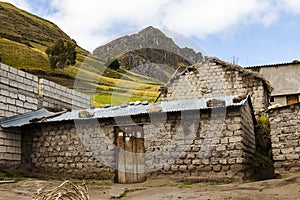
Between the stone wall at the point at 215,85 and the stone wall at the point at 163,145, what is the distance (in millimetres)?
4635

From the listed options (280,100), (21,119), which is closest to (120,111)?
(21,119)

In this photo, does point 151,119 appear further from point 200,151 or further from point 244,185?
point 244,185

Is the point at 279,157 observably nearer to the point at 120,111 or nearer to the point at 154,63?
the point at 120,111

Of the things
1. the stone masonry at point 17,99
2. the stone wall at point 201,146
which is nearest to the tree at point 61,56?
the stone masonry at point 17,99

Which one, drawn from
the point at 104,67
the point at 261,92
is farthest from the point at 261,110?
the point at 104,67

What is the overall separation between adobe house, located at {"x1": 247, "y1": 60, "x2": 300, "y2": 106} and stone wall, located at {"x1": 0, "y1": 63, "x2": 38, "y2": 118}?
12300 mm

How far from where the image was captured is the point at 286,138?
1247 centimetres

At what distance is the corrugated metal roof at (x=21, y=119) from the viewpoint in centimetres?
1421

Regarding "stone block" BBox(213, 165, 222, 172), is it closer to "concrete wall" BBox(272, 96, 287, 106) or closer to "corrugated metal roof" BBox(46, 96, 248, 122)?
"corrugated metal roof" BBox(46, 96, 248, 122)

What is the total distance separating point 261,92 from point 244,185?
878 cm

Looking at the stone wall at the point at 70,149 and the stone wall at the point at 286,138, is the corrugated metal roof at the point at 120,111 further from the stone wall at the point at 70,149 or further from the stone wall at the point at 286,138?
the stone wall at the point at 286,138

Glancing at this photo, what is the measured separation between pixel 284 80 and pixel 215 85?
536cm

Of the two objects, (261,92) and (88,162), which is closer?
(88,162)

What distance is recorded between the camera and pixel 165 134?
13188mm
